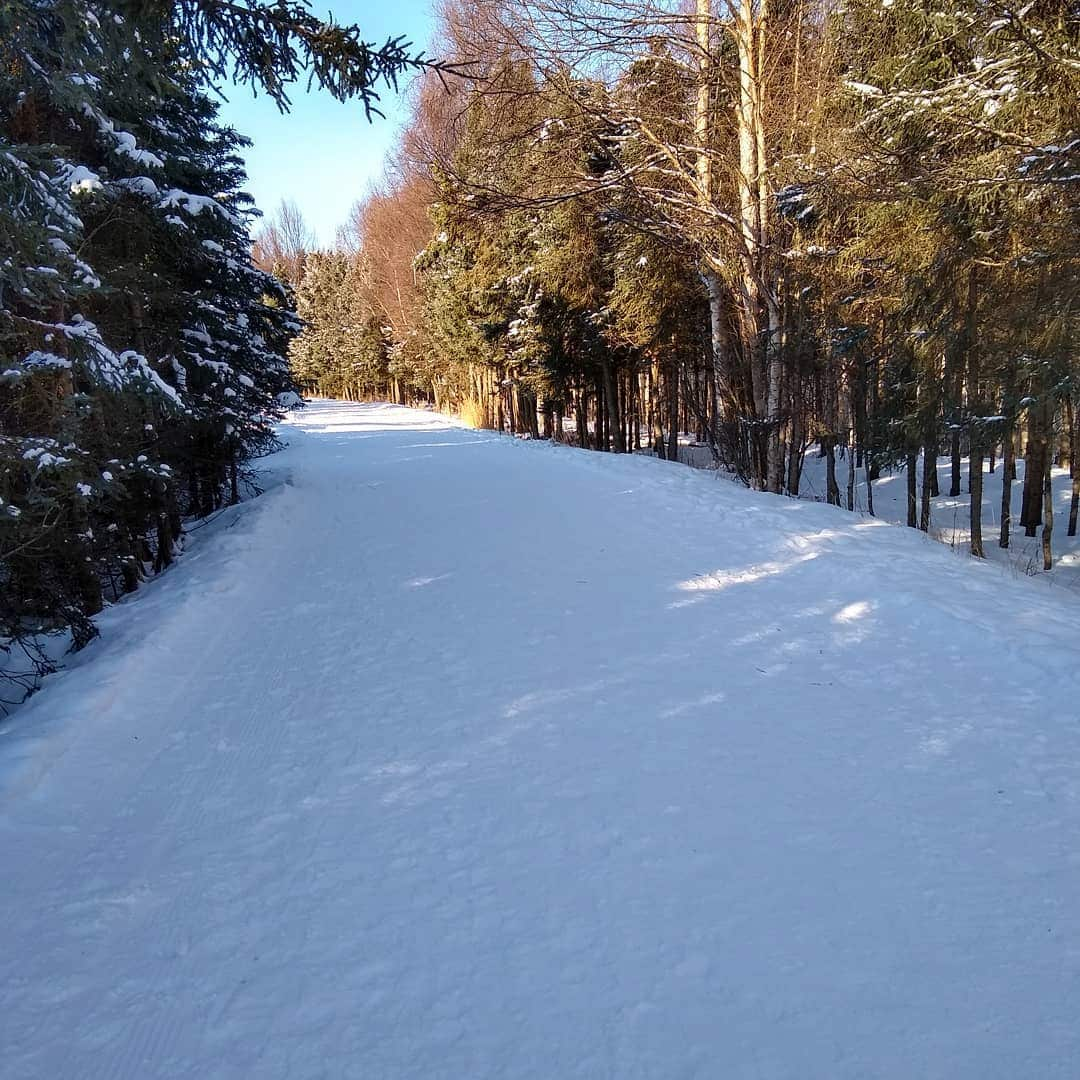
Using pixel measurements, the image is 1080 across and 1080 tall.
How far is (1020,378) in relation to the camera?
7.38 metres

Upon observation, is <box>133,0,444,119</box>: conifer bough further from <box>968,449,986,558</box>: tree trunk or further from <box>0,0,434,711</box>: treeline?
<box>968,449,986,558</box>: tree trunk

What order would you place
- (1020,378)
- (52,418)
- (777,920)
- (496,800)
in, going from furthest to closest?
(1020,378) → (52,418) → (496,800) → (777,920)

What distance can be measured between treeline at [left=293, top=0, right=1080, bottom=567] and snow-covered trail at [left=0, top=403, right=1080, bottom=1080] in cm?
349

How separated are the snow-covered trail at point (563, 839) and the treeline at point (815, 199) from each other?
11.5 feet

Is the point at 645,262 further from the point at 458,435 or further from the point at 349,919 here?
the point at 349,919

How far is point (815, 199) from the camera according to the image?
9398 mm

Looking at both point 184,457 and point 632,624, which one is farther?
point 184,457

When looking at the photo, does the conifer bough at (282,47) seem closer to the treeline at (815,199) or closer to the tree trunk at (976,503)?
the treeline at (815,199)

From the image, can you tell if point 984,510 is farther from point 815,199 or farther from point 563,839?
point 563,839

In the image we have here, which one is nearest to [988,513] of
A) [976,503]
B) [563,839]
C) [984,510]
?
[984,510]

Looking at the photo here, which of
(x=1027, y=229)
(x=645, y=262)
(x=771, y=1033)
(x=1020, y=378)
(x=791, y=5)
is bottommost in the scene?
(x=771, y=1033)

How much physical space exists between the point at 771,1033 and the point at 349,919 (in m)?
1.46

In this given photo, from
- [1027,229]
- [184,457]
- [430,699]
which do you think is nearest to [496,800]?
[430,699]

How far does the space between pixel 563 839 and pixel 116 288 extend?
6.86m
